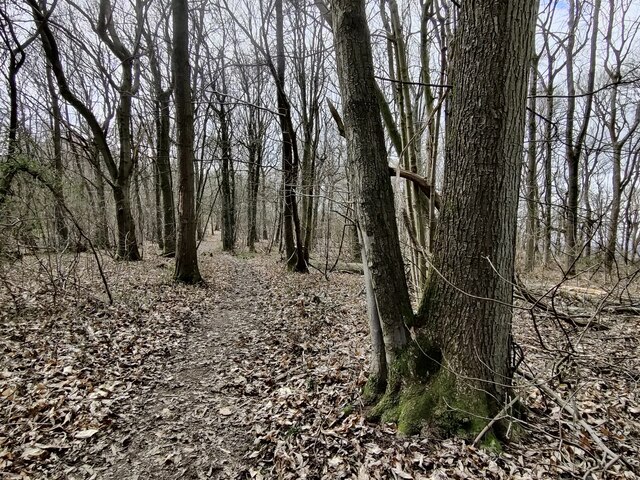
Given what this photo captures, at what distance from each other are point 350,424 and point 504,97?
2.95 metres

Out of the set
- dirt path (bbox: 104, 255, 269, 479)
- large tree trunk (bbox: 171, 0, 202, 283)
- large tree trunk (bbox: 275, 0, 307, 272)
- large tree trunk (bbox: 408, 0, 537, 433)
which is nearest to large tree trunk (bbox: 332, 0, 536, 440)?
large tree trunk (bbox: 408, 0, 537, 433)

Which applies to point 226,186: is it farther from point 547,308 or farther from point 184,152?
point 547,308

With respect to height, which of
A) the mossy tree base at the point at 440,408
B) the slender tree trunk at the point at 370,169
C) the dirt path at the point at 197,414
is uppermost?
the slender tree trunk at the point at 370,169

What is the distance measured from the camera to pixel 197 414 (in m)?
3.41

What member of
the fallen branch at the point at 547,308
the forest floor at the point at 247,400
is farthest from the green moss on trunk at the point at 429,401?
the fallen branch at the point at 547,308

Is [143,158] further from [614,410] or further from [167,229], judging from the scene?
[614,410]

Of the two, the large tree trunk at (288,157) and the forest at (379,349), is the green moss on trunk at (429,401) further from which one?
the large tree trunk at (288,157)

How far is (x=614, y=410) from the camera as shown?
9.92ft

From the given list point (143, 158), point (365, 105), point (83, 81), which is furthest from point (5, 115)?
point (365, 105)

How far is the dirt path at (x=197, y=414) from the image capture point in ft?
9.02

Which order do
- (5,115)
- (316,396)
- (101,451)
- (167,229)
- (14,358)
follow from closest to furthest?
(101,451), (316,396), (14,358), (5,115), (167,229)

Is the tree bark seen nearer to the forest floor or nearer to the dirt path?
the forest floor

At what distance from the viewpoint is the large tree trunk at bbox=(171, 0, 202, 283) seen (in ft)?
26.1

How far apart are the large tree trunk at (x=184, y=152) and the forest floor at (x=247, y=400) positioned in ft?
7.42
